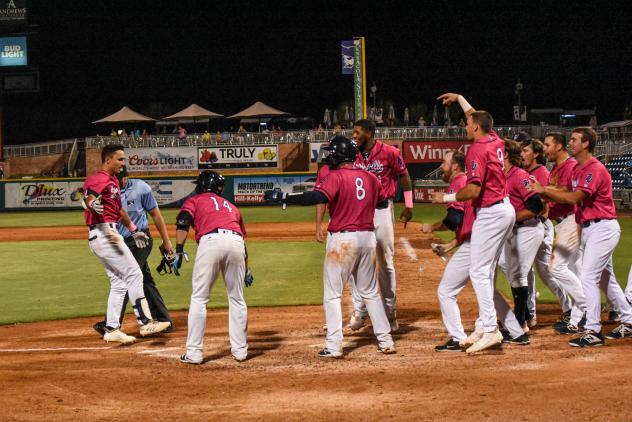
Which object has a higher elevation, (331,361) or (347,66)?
(347,66)

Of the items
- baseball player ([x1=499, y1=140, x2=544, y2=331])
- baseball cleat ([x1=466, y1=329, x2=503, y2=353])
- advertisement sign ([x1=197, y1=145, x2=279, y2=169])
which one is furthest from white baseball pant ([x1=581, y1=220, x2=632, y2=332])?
advertisement sign ([x1=197, y1=145, x2=279, y2=169])

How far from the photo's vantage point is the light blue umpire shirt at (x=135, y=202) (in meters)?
8.96

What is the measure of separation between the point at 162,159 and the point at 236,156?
14.7ft

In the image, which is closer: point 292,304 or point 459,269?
point 459,269

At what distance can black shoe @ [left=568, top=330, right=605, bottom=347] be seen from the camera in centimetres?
743

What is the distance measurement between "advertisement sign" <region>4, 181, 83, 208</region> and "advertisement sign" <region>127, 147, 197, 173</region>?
7.92 meters

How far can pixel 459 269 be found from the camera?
747 cm

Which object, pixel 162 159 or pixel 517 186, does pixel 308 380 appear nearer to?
pixel 517 186

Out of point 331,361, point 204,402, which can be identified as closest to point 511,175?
point 331,361

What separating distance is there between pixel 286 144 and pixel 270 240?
2520 cm

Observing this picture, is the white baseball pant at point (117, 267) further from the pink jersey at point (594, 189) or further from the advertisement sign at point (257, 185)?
the advertisement sign at point (257, 185)

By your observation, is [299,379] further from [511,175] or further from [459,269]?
[511,175]

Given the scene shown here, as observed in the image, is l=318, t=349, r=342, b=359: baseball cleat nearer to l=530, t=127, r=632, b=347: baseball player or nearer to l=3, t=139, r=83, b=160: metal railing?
l=530, t=127, r=632, b=347: baseball player

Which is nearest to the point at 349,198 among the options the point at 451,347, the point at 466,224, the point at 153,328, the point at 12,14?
the point at 466,224
